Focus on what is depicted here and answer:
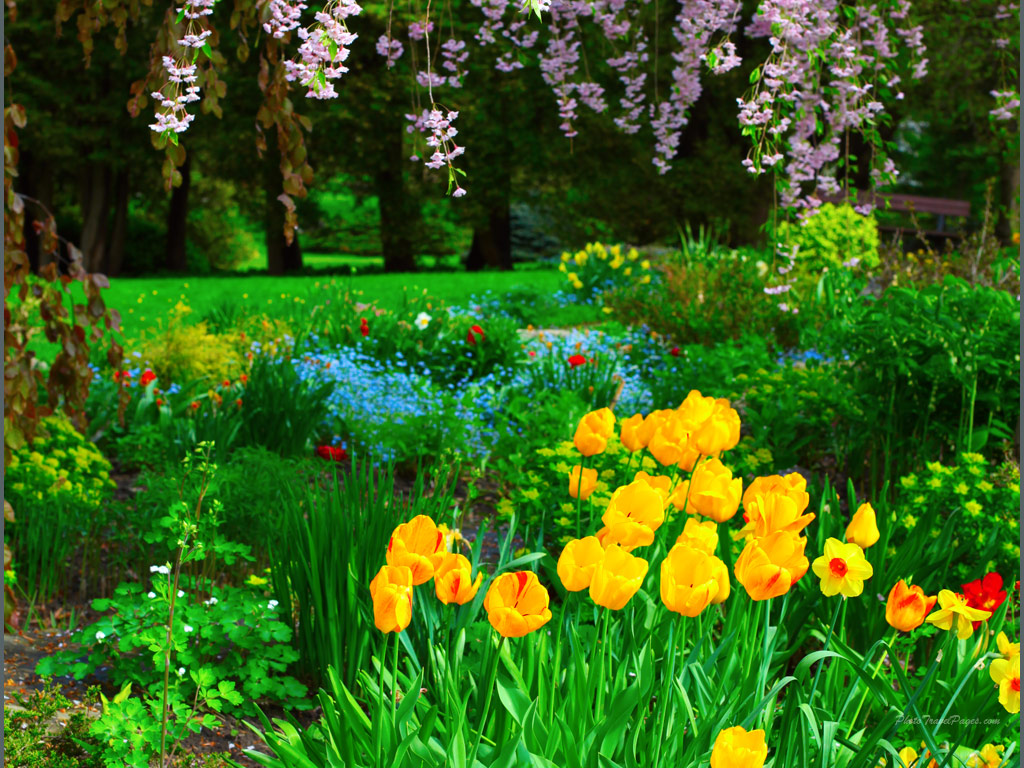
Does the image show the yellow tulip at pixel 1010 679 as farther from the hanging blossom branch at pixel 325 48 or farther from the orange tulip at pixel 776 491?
the hanging blossom branch at pixel 325 48

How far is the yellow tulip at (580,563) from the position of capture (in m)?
1.52

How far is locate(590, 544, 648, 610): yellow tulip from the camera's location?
1.49 meters

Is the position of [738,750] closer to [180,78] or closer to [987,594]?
[987,594]

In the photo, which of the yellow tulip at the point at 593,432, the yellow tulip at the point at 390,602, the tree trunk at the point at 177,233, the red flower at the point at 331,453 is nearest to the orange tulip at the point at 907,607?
the yellow tulip at the point at 593,432

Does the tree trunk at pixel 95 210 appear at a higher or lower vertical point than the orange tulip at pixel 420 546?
higher

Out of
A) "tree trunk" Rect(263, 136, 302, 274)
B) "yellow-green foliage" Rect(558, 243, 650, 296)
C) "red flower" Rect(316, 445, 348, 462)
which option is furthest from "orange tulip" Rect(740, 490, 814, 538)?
"tree trunk" Rect(263, 136, 302, 274)

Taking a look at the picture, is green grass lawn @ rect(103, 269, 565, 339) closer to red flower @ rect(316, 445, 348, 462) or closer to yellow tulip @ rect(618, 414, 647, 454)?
red flower @ rect(316, 445, 348, 462)

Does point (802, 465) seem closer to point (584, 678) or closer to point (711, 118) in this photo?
point (584, 678)

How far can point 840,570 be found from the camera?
161 cm

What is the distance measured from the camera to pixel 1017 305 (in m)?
3.97

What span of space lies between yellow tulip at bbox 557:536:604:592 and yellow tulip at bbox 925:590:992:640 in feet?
1.82

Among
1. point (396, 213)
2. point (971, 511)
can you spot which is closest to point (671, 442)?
point (971, 511)

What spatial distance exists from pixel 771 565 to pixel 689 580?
14 centimetres

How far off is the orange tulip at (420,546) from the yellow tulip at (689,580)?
1.18 ft
